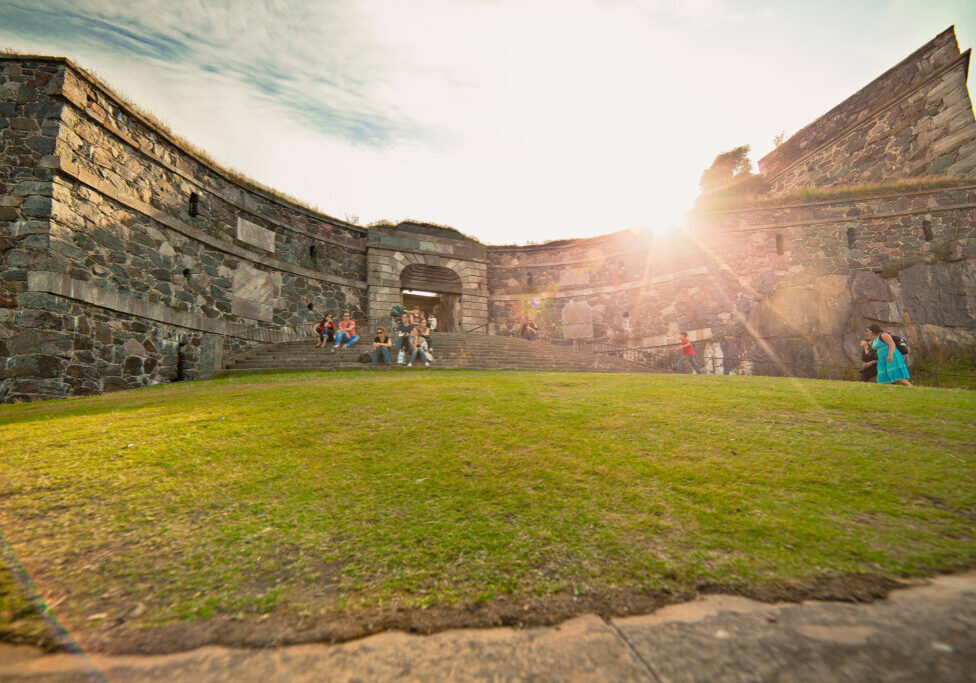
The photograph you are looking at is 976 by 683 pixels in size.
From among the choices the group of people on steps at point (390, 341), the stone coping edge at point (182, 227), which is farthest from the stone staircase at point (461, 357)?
the stone coping edge at point (182, 227)

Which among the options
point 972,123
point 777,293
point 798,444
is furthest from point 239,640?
point 972,123

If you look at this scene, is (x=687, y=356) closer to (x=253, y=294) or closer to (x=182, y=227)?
(x=253, y=294)

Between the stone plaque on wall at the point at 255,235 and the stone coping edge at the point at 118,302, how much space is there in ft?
10.2

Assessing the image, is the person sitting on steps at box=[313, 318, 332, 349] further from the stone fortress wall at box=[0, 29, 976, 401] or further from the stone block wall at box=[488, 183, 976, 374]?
the stone block wall at box=[488, 183, 976, 374]

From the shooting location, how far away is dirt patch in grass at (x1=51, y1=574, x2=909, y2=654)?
1.49m

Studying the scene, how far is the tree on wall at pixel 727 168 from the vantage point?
24516mm

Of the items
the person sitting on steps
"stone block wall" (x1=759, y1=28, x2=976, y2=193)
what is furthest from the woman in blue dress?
the person sitting on steps

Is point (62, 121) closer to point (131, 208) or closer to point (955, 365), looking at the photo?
point (131, 208)

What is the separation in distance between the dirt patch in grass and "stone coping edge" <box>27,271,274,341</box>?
936cm

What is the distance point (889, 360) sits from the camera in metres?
8.05

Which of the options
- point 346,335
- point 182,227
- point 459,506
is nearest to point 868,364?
point 459,506

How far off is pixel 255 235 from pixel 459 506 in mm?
14520

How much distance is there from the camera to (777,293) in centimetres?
1447

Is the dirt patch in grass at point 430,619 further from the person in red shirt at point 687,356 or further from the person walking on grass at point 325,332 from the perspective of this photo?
the person in red shirt at point 687,356
